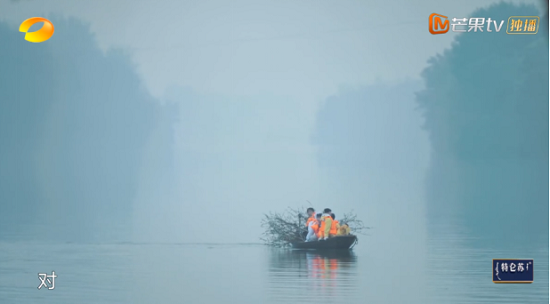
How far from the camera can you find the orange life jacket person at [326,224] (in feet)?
25.3

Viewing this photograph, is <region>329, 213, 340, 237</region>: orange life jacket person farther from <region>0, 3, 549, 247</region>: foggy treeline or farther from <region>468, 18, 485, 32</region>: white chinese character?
<region>468, 18, 485, 32</region>: white chinese character

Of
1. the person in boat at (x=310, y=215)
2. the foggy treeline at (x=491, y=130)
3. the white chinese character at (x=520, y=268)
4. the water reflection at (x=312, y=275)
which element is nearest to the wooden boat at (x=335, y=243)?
the water reflection at (x=312, y=275)

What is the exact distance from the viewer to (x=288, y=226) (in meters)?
→ 8.07

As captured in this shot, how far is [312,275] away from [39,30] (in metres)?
4.02

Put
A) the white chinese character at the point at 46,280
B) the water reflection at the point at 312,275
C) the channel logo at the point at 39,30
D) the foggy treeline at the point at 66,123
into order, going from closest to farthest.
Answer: the water reflection at the point at 312,275, the white chinese character at the point at 46,280, the channel logo at the point at 39,30, the foggy treeline at the point at 66,123

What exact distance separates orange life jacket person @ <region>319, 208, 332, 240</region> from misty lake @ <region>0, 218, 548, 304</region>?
0.19 meters

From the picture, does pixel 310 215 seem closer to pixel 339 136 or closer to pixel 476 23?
pixel 339 136

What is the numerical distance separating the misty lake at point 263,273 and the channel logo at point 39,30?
223cm

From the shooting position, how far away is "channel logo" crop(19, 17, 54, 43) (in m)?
8.83

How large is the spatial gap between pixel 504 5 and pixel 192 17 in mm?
3145

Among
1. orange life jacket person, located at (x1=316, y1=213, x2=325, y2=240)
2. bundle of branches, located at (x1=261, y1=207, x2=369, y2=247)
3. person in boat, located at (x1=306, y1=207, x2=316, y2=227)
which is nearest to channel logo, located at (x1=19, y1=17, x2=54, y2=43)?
bundle of branches, located at (x1=261, y1=207, x2=369, y2=247)

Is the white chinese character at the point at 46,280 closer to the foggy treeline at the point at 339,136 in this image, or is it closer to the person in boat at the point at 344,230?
the foggy treeline at the point at 339,136

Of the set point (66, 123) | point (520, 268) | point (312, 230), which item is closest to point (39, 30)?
point (66, 123)

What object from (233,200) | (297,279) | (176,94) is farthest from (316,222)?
Answer: (176,94)
